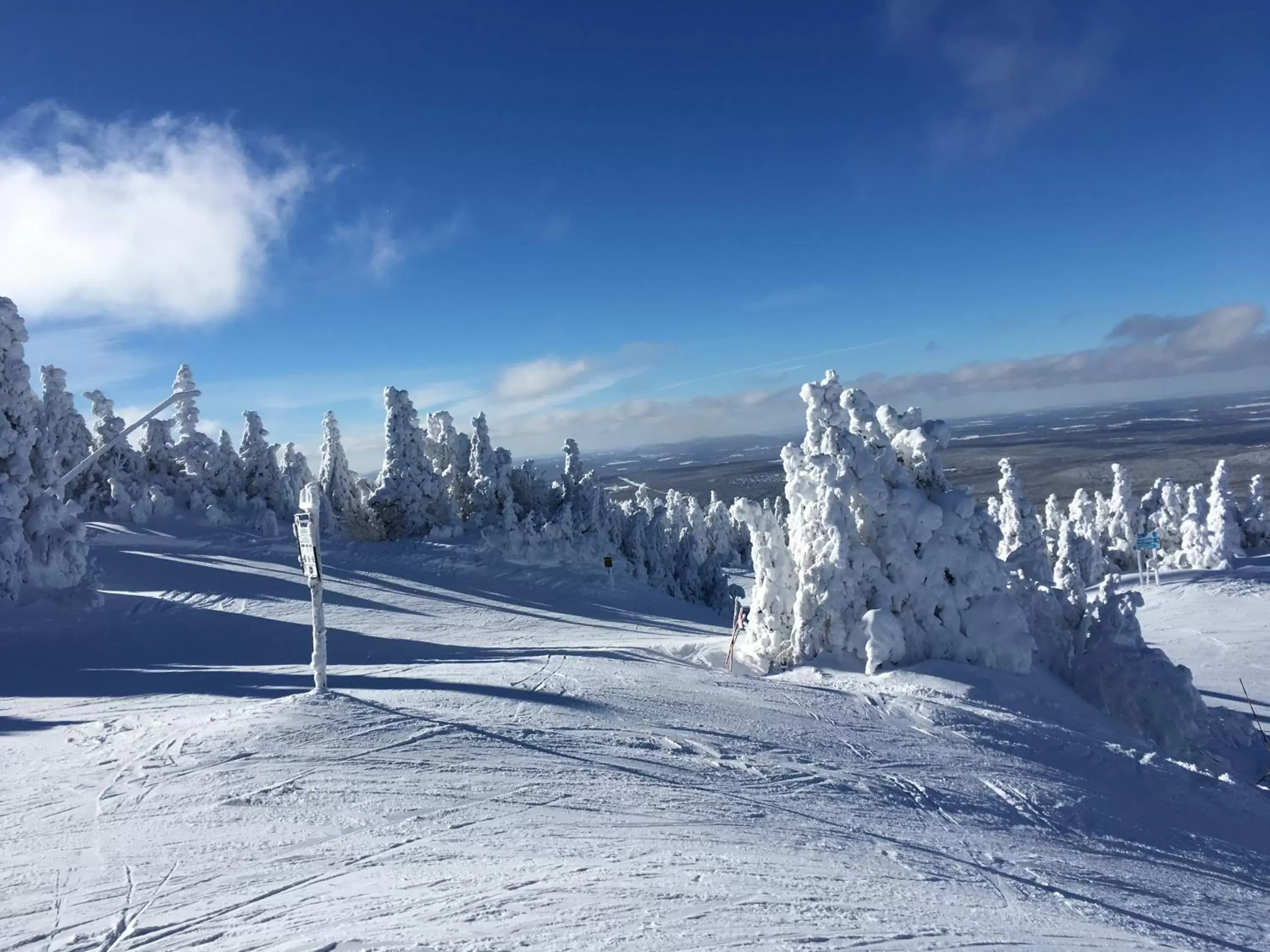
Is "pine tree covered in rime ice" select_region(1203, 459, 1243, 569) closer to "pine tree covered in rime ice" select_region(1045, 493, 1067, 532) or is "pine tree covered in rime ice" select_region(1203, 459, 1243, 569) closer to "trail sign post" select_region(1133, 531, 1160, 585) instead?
"trail sign post" select_region(1133, 531, 1160, 585)

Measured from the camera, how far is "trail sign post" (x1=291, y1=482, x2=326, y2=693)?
802 cm

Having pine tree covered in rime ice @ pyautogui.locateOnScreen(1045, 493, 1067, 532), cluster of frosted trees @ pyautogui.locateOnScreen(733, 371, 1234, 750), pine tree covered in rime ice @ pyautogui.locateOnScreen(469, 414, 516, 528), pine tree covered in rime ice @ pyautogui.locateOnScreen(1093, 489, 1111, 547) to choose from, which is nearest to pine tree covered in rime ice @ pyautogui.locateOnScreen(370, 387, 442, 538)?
pine tree covered in rime ice @ pyautogui.locateOnScreen(469, 414, 516, 528)

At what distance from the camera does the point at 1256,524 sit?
144ft

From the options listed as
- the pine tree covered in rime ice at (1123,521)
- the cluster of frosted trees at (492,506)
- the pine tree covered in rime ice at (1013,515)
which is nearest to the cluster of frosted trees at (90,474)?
the cluster of frosted trees at (492,506)

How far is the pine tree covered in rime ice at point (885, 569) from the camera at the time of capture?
12336 mm

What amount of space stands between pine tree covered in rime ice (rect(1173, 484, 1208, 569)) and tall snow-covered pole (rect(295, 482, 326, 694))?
45843mm

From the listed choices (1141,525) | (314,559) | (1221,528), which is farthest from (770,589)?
(1141,525)

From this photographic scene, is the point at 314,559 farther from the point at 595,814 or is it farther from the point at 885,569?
the point at 885,569

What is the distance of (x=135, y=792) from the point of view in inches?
231

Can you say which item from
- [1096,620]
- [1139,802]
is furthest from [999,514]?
[1139,802]

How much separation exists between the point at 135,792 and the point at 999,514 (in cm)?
4055

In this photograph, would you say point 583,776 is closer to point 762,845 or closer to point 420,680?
point 762,845

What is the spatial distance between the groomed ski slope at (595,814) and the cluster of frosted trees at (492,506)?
16.9 meters

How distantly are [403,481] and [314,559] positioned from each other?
22784 mm
